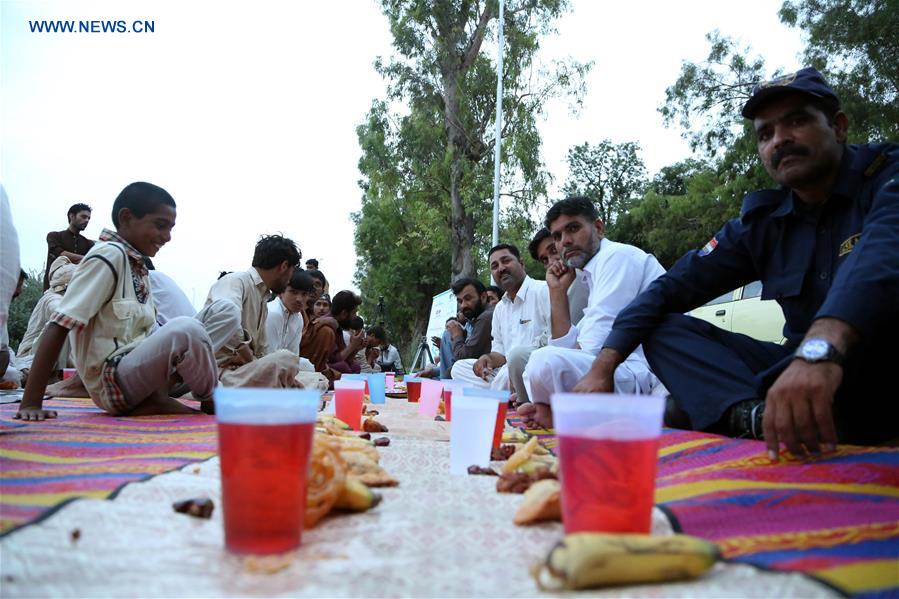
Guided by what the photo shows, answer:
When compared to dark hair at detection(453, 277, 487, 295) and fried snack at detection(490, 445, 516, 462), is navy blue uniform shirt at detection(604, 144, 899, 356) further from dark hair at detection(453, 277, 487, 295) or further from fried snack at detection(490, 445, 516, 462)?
dark hair at detection(453, 277, 487, 295)

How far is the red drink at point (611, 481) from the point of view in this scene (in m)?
1.07

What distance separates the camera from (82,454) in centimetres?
206

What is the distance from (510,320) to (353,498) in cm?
450

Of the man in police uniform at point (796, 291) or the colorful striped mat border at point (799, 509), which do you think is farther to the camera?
the man in police uniform at point (796, 291)

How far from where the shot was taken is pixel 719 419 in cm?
237

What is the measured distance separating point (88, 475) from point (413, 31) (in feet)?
52.3

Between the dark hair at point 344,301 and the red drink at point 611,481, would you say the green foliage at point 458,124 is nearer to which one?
the dark hair at point 344,301

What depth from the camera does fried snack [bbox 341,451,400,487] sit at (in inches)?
64.2

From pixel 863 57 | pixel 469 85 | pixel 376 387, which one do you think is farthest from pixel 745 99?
pixel 376 387

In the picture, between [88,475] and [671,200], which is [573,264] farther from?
[671,200]

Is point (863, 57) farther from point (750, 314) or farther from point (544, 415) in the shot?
point (544, 415)

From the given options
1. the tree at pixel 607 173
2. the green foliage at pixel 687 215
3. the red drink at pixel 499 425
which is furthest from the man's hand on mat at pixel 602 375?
the tree at pixel 607 173

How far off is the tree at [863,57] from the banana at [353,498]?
41.4 ft

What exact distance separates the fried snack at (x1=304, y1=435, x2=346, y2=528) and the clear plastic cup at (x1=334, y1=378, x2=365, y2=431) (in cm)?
Result: 166
